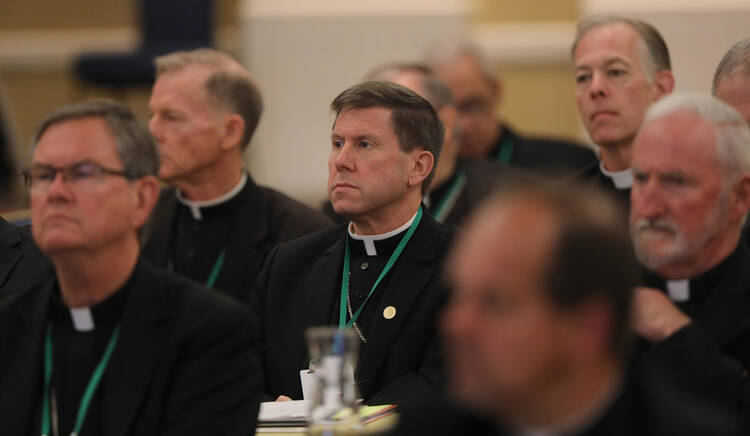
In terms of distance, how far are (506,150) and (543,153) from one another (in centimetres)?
27

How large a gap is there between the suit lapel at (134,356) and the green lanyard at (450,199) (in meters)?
2.59

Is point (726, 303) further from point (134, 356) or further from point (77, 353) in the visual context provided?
point (77, 353)

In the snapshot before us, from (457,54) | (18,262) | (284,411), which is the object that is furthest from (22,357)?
(457,54)

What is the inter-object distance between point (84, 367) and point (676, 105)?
5.45 feet

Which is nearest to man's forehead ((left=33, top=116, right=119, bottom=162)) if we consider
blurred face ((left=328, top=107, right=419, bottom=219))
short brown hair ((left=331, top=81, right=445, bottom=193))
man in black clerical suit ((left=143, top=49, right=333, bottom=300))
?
blurred face ((left=328, top=107, right=419, bottom=219))

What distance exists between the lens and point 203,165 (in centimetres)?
511

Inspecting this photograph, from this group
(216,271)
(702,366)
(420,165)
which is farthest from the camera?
(216,271)

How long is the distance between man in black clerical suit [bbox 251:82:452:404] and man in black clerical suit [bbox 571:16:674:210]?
85 cm

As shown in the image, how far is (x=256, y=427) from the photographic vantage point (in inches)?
117

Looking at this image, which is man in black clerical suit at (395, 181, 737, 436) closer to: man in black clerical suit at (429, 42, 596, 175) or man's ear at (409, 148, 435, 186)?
man's ear at (409, 148, 435, 186)

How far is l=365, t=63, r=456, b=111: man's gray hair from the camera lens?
224 inches

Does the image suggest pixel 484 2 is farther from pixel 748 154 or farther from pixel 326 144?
pixel 748 154

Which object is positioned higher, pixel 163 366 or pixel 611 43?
pixel 611 43

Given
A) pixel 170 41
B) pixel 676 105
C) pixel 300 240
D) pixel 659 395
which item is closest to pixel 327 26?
pixel 170 41
